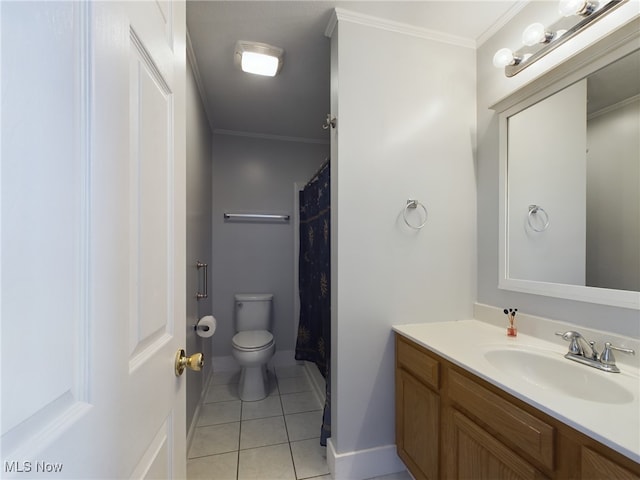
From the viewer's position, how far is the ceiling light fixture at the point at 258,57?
1.68m

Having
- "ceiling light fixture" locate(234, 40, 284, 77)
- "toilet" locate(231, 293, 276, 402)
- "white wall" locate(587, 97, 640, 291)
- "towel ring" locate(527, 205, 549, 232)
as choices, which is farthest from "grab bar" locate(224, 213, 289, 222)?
"white wall" locate(587, 97, 640, 291)

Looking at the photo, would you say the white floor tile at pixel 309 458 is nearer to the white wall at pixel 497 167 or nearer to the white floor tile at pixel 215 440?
the white floor tile at pixel 215 440

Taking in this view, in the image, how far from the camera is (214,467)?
1556 millimetres

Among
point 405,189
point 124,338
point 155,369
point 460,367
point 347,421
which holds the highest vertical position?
point 405,189

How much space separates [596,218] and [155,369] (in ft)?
5.34

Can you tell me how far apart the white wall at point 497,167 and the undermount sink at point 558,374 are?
0.21 m

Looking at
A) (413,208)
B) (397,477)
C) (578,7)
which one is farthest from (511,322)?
(578,7)

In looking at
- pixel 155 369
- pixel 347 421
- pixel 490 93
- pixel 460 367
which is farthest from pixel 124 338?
pixel 490 93

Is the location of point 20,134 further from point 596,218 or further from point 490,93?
point 490,93

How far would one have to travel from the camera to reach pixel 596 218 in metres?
1.14

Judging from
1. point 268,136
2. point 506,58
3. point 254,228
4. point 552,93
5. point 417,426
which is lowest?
point 417,426

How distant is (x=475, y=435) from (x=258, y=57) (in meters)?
2.17

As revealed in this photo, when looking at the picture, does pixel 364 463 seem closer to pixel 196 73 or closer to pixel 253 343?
pixel 253 343

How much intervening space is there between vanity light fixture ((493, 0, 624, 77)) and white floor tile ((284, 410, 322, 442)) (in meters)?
2.38
